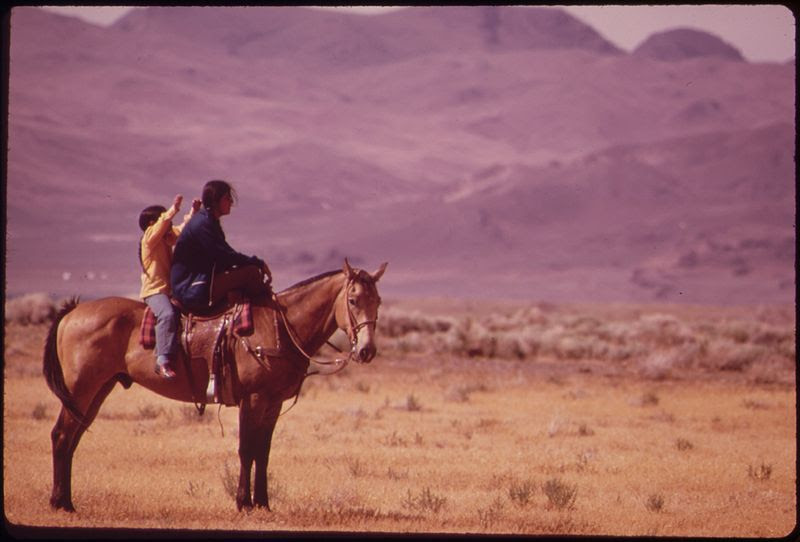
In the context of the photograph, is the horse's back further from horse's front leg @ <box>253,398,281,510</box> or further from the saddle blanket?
horse's front leg @ <box>253,398,281,510</box>

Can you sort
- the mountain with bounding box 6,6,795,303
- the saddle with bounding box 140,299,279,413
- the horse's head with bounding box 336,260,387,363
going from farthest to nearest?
the mountain with bounding box 6,6,795,303 < the saddle with bounding box 140,299,279,413 < the horse's head with bounding box 336,260,387,363

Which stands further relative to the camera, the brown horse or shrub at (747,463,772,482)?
shrub at (747,463,772,482)

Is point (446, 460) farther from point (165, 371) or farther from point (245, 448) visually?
point (165, 371)

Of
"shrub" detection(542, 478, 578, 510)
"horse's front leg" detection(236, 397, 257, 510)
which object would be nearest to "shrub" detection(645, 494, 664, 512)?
"shrub" detection(542, 478, 578, 510)

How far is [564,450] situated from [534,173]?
322 feet

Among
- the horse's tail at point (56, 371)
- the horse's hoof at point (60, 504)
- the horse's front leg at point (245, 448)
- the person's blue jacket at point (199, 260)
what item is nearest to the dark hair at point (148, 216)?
the person's blue jacket at point (199, 260)

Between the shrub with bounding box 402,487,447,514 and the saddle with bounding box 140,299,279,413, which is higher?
the saddle with bounding box 140,299,279,413

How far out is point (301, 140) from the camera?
124 meters

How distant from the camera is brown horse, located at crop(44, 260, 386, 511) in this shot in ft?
35.7

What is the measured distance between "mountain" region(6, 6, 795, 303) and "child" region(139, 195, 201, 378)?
71508 millimetres

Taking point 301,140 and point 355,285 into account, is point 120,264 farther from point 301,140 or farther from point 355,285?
point 355,285

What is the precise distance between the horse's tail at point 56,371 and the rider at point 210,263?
121 cm

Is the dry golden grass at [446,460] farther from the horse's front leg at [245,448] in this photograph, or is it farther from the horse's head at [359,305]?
the horse's head at [359,305]

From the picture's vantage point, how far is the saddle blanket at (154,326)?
11.0 metres
